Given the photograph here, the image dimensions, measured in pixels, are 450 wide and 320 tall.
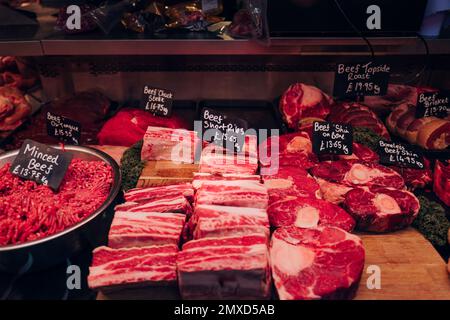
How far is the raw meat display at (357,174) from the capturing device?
2.34m

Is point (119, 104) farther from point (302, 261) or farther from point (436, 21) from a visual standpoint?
point (436, 21)

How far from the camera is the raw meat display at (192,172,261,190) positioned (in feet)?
7.30

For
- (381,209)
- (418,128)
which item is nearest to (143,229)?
(381,209)

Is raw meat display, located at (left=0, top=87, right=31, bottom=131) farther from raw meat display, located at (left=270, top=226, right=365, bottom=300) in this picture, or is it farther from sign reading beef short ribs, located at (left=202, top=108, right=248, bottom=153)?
raw meat display, located at (left=270, top=226, right=365, bottom=300)

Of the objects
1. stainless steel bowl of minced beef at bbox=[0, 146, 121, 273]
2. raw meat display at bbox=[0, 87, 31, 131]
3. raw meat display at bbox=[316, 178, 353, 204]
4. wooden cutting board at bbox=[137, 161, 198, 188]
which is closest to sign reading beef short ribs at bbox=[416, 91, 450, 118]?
raw meat display at bbox=[316, 178, 353, 204]

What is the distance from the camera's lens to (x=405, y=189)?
2.34m

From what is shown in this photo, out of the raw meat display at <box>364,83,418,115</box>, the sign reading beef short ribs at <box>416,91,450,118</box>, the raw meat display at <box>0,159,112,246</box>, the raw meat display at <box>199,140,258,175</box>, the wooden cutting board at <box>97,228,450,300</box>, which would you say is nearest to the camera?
the wooden cutting board at <box>97,228,450,300</box>

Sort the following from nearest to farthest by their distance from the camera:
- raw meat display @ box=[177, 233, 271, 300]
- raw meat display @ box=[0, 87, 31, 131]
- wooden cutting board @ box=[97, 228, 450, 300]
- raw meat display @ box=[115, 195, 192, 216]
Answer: raw meat display @ box=[177, 233, 271, 300] < wooden cutting board @ box=[97, 228, 450, 300] < raw meat display @ box=[115, 195, 192, 216] < raw meat display @ box=[0, 87, 31, 131]

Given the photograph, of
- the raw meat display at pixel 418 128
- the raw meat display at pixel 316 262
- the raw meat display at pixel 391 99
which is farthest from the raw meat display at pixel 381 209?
the raw meat display at pixel 391 99

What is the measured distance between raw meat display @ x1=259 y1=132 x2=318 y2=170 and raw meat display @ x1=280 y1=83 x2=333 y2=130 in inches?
12.1

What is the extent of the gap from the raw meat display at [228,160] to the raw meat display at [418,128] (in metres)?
1.25

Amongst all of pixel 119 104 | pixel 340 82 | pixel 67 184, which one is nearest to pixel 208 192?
pixel 67 184

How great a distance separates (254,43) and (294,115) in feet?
2.72

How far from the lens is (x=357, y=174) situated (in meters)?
2.38
